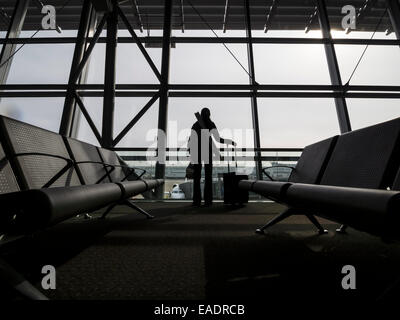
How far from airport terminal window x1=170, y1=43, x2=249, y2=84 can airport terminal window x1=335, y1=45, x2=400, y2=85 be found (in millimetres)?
1966

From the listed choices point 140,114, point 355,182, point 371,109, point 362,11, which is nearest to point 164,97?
point 140,114

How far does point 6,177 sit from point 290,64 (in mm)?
5090

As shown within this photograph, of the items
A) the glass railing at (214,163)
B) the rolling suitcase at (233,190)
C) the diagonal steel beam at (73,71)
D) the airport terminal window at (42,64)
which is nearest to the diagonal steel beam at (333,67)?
the glass railing at (214,163)

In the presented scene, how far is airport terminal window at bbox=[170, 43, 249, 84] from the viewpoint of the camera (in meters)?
4.63

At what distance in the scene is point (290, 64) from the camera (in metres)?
4.78

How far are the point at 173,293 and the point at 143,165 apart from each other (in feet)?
11.7

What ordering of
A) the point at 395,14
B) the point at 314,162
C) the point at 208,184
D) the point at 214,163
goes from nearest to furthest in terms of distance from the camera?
the point at 314,162, the point at 208,184, the point at 214,163, the point at 395,14

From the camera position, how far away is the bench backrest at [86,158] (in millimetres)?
1767

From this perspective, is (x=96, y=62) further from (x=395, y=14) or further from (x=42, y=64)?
(x=395, y=14)

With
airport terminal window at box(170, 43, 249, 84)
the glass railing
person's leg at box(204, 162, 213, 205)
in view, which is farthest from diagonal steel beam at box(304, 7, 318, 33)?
person's leg at box(204, 162, 213, 205)

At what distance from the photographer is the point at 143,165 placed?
423 centimetres

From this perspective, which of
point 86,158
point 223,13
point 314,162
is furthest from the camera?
point 223,13

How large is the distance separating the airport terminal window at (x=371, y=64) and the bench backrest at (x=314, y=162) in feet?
11.1

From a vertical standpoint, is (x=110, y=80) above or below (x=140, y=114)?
above
